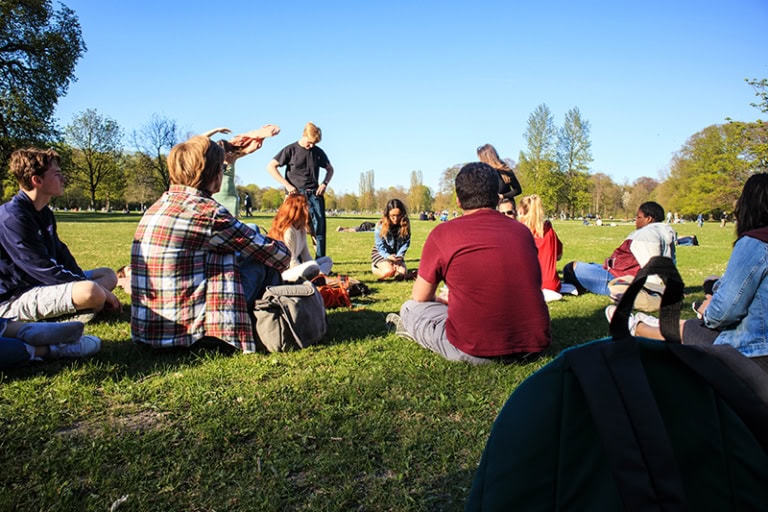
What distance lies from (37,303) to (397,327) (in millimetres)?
3341

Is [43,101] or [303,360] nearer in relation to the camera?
[303,360]

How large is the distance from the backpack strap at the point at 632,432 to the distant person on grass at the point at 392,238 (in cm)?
822

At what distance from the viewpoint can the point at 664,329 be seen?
3.20ft

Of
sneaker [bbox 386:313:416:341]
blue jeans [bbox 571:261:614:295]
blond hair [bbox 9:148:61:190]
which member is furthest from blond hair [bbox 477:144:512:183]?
blond hair [bbox 9:148:61:190]

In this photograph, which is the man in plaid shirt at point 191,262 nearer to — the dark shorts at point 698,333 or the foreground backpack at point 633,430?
the dark shorts at point 698,333

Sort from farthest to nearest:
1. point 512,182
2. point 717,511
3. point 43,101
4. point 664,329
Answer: point 43,101
point 512,182
point 664,329
point 717,511

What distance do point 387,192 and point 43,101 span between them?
103 m

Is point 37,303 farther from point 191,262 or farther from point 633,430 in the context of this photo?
point 633,430

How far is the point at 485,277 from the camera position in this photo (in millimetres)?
3730

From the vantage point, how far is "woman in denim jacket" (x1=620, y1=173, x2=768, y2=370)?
114 inches

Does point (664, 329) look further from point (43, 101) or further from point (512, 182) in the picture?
point (43, 101)

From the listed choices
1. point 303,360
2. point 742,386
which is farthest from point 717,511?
point 303,360

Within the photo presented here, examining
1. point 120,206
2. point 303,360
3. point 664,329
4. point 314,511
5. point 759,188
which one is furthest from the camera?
point 120,206

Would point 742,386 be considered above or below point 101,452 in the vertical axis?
above
